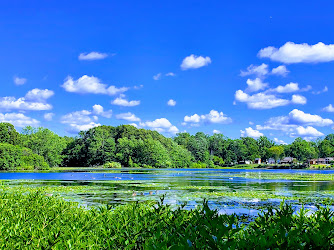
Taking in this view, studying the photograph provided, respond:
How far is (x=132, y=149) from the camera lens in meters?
114

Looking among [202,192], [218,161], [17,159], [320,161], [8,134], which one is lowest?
[202,192]

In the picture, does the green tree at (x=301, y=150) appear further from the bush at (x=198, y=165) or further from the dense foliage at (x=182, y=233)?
the dense foliage at (x=182, y=233)

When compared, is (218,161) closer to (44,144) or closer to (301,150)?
(301,150)

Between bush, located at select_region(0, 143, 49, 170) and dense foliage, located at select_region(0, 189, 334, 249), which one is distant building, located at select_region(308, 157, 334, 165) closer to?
bush, located at select_region(0, 143, 49, 170)

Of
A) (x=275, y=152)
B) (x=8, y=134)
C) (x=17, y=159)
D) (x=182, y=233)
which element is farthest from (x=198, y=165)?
(x=182, y=233)

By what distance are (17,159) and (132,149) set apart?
41.2 metres

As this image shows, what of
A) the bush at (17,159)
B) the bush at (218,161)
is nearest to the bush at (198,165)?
the bush at (218,161)

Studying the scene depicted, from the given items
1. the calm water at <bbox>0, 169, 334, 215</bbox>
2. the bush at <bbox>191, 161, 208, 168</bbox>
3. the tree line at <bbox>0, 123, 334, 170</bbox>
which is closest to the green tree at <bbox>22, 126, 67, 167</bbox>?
the tree line at <bbox>0, 123, 334, 170</bbox>

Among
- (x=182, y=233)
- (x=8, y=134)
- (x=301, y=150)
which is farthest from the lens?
(x=301, y=150)

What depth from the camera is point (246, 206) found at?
16.3 meters

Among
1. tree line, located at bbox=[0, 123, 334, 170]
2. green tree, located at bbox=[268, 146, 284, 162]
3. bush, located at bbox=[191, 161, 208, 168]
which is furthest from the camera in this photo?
green tree, located at bbox=[268, 146, 284, 162]

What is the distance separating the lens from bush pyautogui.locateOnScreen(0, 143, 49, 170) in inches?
2987

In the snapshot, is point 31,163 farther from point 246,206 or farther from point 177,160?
point 246,206

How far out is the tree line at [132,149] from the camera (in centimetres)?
9100
